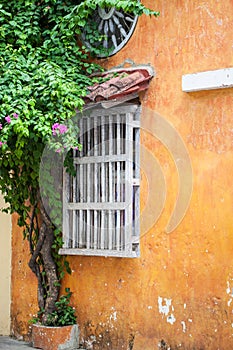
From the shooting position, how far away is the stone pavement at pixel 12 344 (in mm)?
7867

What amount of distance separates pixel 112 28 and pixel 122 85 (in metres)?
0.93

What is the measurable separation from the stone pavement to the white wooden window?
1.16 metres

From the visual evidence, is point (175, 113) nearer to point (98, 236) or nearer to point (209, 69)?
point (209, 69)

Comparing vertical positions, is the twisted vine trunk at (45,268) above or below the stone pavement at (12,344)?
above

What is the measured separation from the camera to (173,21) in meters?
7.10

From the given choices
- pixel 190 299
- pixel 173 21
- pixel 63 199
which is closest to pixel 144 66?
pixel 173 21

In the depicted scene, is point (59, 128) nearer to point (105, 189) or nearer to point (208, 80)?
point (105, 189)

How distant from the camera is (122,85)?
279 inches

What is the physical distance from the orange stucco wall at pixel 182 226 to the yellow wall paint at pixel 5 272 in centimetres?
130

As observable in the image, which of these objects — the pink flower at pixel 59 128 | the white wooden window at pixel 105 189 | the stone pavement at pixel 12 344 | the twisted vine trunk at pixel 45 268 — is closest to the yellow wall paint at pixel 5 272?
the stone pavement at pixel 12 344

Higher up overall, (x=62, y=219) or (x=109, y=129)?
(x=109, y=129)

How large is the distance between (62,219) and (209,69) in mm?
2341

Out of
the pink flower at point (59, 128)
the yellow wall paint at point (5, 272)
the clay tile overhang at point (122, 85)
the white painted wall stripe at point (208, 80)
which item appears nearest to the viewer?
the white painted wall stripe at point (208, 80)

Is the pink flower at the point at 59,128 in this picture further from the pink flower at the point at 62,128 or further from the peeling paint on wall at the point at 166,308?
the peeling paint on wall at the point at 166,308
